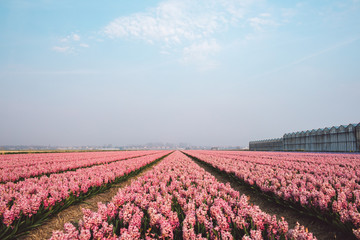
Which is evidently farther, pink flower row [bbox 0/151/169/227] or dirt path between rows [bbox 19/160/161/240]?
dirt path between rows [bbox 19/160/161/240]

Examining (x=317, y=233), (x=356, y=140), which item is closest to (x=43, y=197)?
(x=317, y=233)

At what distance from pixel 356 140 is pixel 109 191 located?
4421cm

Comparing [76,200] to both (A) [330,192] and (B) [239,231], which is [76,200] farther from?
(A) [330,192]

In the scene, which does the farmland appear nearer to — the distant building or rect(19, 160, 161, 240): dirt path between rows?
rect(19, 160, 161, 240): dirt path between rows

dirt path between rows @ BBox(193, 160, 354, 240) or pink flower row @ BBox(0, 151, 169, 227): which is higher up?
pink flower row @ BBox(0, 151, 169, 227)

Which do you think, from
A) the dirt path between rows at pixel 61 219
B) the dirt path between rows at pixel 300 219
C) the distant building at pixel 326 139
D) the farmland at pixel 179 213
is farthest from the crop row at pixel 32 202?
the distant building at pixel 326 139

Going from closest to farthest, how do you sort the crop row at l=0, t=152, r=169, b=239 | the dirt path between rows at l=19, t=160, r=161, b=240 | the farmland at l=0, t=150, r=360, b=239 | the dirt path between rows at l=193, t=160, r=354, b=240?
the farmland at l=0, t=150, r=360, b=239 → the crop row at l=0, t=152, r=169, b=239 → the dirt path between rows at l=193, t=160, r=354, b=240 → the dirt path between rows at l=19, t=160, r=161, b=240

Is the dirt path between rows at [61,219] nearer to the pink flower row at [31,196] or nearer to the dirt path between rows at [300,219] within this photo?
the pink flower row at [31,196]

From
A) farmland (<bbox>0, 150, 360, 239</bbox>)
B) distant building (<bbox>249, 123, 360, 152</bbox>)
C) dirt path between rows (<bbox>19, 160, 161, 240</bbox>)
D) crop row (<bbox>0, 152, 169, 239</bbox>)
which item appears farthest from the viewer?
distant building (<bbox>249, 123, 360, 152</bbox>)

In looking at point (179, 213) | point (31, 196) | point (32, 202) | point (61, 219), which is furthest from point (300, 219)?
point (31, 196)

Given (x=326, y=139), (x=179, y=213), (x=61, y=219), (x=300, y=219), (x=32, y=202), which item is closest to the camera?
(x=179, y=213)

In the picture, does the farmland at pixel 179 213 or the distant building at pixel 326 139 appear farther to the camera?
the distant building at pixel 326 139

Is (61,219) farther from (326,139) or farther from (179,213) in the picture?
(326,139)

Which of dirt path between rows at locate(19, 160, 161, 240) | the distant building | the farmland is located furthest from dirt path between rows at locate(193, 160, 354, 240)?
the distant building
